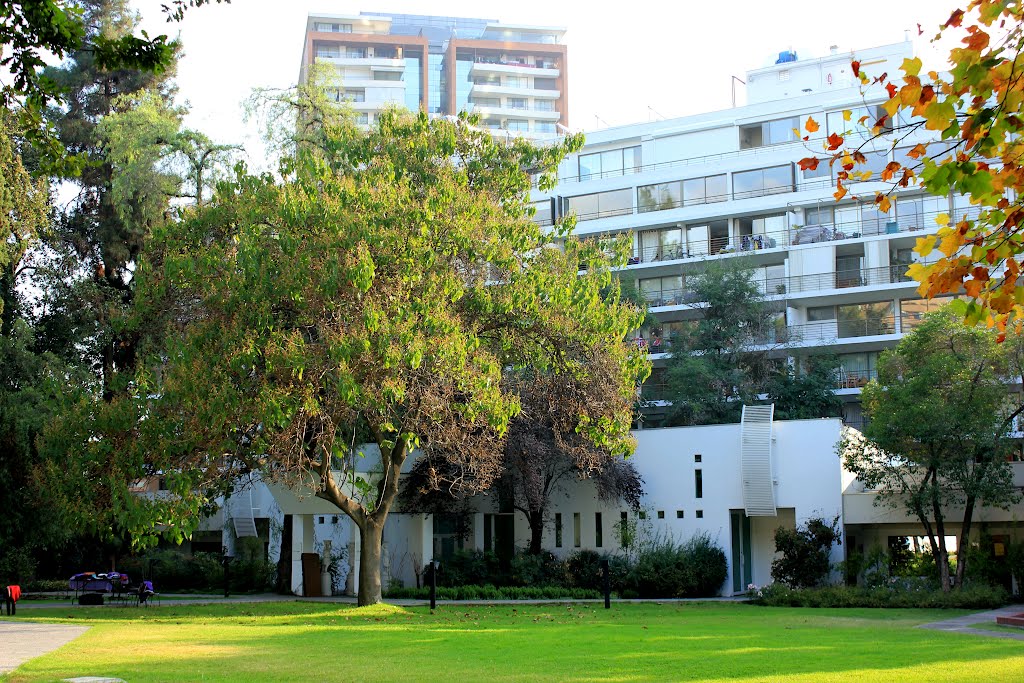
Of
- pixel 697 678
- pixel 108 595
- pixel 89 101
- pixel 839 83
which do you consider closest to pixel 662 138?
pixel 839 83

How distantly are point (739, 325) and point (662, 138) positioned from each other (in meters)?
15.8

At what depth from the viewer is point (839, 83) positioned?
61062mm

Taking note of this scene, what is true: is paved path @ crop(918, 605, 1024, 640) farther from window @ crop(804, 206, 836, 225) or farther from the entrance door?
window @ crop(804, 206, 836, 225)

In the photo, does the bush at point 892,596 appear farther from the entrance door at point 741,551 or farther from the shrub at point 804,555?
the entrance door at point 741,551

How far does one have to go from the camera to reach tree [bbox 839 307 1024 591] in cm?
2805

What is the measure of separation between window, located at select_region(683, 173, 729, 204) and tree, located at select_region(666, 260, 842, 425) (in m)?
6.47

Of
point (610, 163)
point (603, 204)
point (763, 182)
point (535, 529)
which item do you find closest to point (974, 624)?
point (535, 529)

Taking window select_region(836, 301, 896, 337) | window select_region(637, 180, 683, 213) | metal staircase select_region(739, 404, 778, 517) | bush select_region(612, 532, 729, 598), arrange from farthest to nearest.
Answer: window select_region(637, 180, 683, 213), window select_region(836, 301, 896, 337), metal staircase select_region(739, 404, 778, 517), bush select_region(612, 532, 729, 598)

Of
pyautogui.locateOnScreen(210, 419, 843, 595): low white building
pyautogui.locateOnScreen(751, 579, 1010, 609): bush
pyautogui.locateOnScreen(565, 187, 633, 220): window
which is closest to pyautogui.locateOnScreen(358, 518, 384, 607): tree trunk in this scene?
pyautogui.locateOnScreen(210, 419, 843, 595): low white building

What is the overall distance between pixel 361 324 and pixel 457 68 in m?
106

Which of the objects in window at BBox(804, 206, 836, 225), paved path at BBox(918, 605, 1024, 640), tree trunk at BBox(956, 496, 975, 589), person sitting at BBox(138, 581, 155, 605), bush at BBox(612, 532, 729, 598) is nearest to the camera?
paved path at BBox(918, 605, 1024, 640)

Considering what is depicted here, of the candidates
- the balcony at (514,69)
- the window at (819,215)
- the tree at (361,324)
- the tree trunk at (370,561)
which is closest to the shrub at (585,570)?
the tree at (361,324)

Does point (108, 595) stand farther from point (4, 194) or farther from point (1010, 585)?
point (1010, 585)

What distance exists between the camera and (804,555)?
31.0 m
